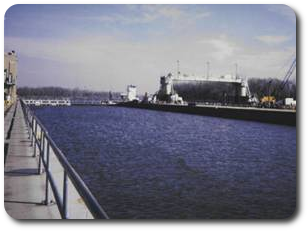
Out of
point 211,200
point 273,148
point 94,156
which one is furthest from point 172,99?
point 211,200

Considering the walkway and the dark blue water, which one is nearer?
the walkway

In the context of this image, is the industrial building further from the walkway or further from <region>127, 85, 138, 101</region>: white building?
the walkway

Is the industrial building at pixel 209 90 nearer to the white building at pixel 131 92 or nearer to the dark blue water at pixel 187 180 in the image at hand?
the white building at pixel 131 92

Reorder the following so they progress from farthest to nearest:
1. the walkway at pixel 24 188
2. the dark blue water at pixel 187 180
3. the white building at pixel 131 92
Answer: the white building at pixel 131 92, the dark blue water at pixel 187 180, the walkway at pixel 24 188

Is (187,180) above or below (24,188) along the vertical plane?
below

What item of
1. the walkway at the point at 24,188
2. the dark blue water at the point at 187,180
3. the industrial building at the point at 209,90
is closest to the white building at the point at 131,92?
the industrial building at the point at 209,90

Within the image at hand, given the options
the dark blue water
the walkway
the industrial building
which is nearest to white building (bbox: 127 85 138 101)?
the industrial building

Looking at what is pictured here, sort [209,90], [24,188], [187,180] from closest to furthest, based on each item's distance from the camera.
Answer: [24,188] < [187,180] < [209,90]

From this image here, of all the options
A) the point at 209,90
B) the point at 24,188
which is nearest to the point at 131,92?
the point at 209,90

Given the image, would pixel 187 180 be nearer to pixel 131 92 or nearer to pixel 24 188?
pixel 24 188

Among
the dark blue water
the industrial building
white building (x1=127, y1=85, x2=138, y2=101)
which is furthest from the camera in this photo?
white building (x1=127, y1=85, x2=138, y2=101)

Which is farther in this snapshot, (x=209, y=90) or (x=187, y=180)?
(x=209, y=90)
